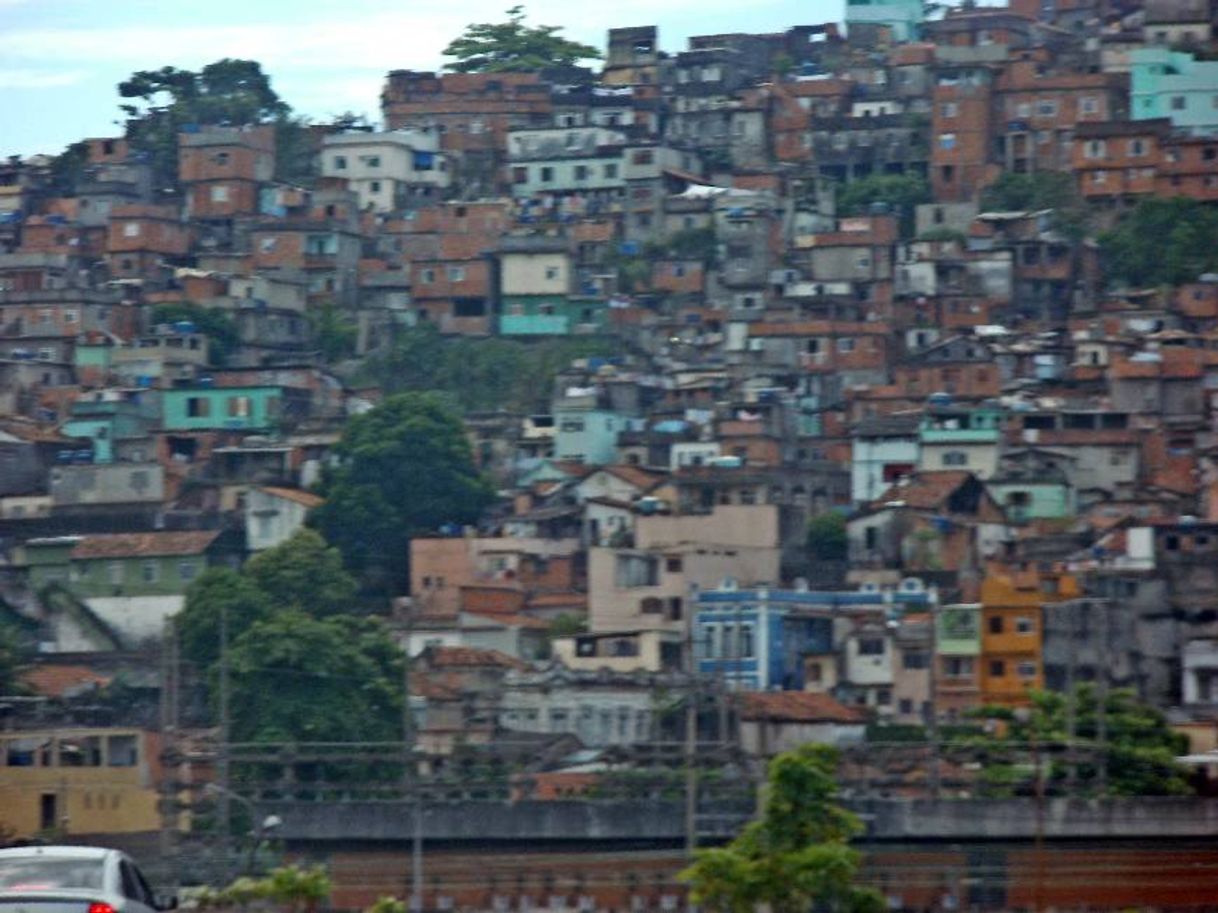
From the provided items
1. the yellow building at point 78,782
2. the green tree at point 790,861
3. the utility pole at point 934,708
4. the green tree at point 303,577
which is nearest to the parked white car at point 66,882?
the green tree at point 790,861

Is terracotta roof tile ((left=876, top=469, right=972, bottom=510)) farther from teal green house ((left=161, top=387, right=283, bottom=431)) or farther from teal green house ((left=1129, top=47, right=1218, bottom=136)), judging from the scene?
teal green house ((left=1129, top=47, right=1218, bottom=136))

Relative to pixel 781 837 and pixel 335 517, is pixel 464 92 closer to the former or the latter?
pixel 335 517

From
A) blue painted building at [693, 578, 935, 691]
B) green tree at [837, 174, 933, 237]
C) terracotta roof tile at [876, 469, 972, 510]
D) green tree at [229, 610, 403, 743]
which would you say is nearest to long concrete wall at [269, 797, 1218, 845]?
green tree at [229, 610, 403, 743]

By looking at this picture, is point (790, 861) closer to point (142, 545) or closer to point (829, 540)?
point (829, 540)

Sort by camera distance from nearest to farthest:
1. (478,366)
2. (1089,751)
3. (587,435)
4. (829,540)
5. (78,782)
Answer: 1. (1089,751)
2. (78,782)
3. (829,540)
4. (587,435)
5. (478,366)

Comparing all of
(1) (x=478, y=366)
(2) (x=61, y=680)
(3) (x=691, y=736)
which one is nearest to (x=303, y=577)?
(2) (x=61, y=680)

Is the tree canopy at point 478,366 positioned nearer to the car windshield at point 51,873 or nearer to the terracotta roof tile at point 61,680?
the terracotta roof tile at point 61,680
